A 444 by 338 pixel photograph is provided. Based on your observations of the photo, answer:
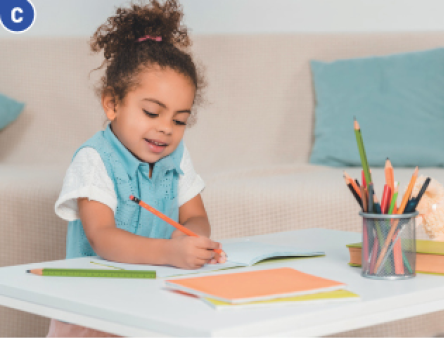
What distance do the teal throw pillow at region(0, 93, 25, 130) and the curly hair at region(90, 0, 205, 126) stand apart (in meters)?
1.16

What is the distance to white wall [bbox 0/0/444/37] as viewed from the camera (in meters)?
2.56

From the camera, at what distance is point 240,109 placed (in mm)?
2398

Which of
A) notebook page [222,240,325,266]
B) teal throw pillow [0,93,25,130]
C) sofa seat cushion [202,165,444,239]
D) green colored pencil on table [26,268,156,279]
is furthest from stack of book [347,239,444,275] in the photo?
teal throw pillow [0,93,25,130]

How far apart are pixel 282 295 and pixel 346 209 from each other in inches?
41.6

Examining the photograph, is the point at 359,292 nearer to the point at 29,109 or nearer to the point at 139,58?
the point at 139,58

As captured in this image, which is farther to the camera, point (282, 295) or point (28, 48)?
point (28, 48)

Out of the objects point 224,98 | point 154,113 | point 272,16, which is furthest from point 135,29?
point 272,16

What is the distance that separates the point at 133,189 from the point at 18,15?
1.82 metres

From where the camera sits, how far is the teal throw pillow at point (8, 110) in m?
2.38

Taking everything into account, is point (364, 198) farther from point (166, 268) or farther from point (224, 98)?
point (224, 98)

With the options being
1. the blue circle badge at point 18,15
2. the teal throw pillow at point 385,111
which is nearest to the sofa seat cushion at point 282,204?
the teal throw pillow at point 385,111

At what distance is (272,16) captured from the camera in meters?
2.66

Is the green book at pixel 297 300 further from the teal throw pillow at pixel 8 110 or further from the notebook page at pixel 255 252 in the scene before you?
the teal throw pillow at pixel 8 110

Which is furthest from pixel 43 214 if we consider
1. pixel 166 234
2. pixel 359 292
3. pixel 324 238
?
pixel 359 292
